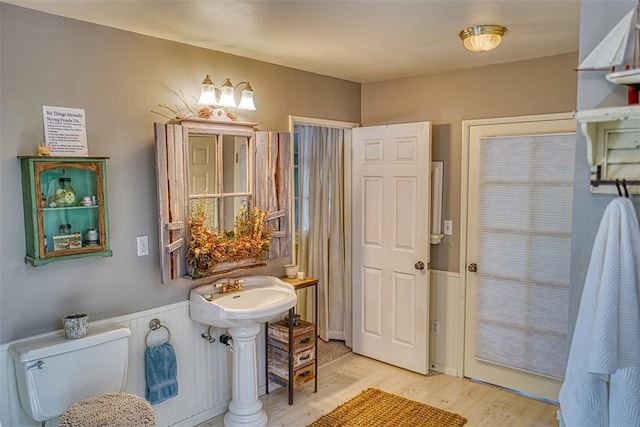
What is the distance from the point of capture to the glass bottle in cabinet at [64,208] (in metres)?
2.19

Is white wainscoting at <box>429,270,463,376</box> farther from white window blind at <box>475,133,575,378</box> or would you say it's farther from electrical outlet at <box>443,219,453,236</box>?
electrical outlet at <box>443,219,453,236</box>

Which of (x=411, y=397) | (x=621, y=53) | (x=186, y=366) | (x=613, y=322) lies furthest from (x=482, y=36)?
(x=186, y=366)

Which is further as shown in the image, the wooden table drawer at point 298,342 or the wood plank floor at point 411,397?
the wooden table drawer at point 298,342

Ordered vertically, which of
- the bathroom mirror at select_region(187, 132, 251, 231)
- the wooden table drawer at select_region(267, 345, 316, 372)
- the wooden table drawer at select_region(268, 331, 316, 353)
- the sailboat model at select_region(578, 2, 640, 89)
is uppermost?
the sailboat model at select_region(578, 2, 640, 89)

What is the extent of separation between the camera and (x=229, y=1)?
6.93 ft

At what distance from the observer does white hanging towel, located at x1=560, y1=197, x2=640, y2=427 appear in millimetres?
1408

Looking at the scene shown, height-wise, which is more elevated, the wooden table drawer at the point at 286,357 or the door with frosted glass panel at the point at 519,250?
the door with frosted glass panel at the point at 519,250

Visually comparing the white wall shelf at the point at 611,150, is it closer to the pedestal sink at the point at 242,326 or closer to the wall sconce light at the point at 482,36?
the wall sconce light at the point at 482,36

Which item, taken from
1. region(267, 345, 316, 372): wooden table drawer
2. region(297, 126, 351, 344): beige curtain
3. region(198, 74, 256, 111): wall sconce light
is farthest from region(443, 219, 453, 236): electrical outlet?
region(198, 74, 256, 111): wall sconce light

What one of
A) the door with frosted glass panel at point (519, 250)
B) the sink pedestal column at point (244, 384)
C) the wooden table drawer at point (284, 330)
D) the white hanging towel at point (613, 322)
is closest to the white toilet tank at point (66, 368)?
the sink pedestal column at point (244, 384)

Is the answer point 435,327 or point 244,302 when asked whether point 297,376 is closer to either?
point 244,302

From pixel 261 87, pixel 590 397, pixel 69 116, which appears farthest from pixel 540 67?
pixel 69 116

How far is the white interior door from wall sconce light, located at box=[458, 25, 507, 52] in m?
1.01

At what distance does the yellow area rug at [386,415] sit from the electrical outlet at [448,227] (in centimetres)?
131
